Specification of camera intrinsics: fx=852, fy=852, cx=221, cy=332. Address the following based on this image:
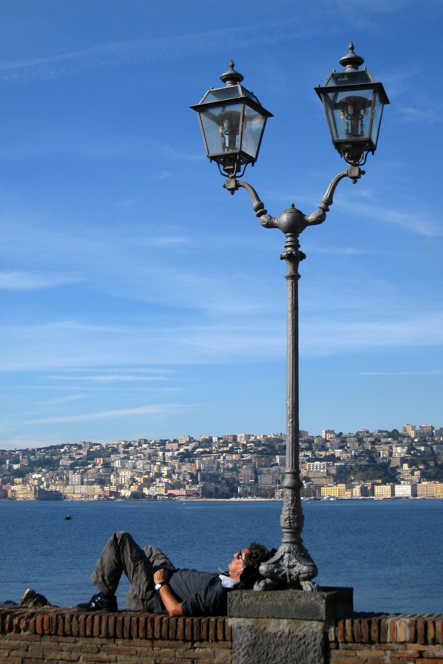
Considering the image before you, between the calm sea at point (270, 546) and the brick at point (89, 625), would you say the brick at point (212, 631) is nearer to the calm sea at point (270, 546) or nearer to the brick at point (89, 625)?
the brick at point (89, 625)

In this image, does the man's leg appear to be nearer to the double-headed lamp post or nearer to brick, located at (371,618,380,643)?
the double-headed lamp post

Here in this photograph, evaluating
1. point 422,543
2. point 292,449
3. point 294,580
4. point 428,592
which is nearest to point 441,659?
point 294,580


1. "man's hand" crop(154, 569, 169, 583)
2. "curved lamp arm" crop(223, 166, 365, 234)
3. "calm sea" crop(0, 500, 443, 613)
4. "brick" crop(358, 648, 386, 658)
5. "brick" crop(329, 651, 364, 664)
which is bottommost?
"calm sea" crop(0, 500, 443, 613)

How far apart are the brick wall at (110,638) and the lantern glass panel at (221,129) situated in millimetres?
3528

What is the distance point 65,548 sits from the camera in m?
60.7

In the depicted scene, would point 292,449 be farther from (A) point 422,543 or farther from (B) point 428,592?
(A) point 422,543

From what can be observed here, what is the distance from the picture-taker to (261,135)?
22.2 feet

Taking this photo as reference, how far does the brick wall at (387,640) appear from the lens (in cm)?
507

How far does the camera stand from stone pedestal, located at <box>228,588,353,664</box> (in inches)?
209

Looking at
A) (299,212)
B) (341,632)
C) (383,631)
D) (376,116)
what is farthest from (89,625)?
(376,116)

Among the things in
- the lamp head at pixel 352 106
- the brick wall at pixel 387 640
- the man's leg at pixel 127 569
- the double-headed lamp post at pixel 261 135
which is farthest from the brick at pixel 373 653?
the lamp head at pixel 352 106

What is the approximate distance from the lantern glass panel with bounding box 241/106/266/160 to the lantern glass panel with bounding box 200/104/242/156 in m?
0.06

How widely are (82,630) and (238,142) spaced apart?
3755 mm

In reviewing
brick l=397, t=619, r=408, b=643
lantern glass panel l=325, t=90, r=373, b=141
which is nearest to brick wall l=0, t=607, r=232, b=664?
brick l=397, t=619, r=408, b=643
